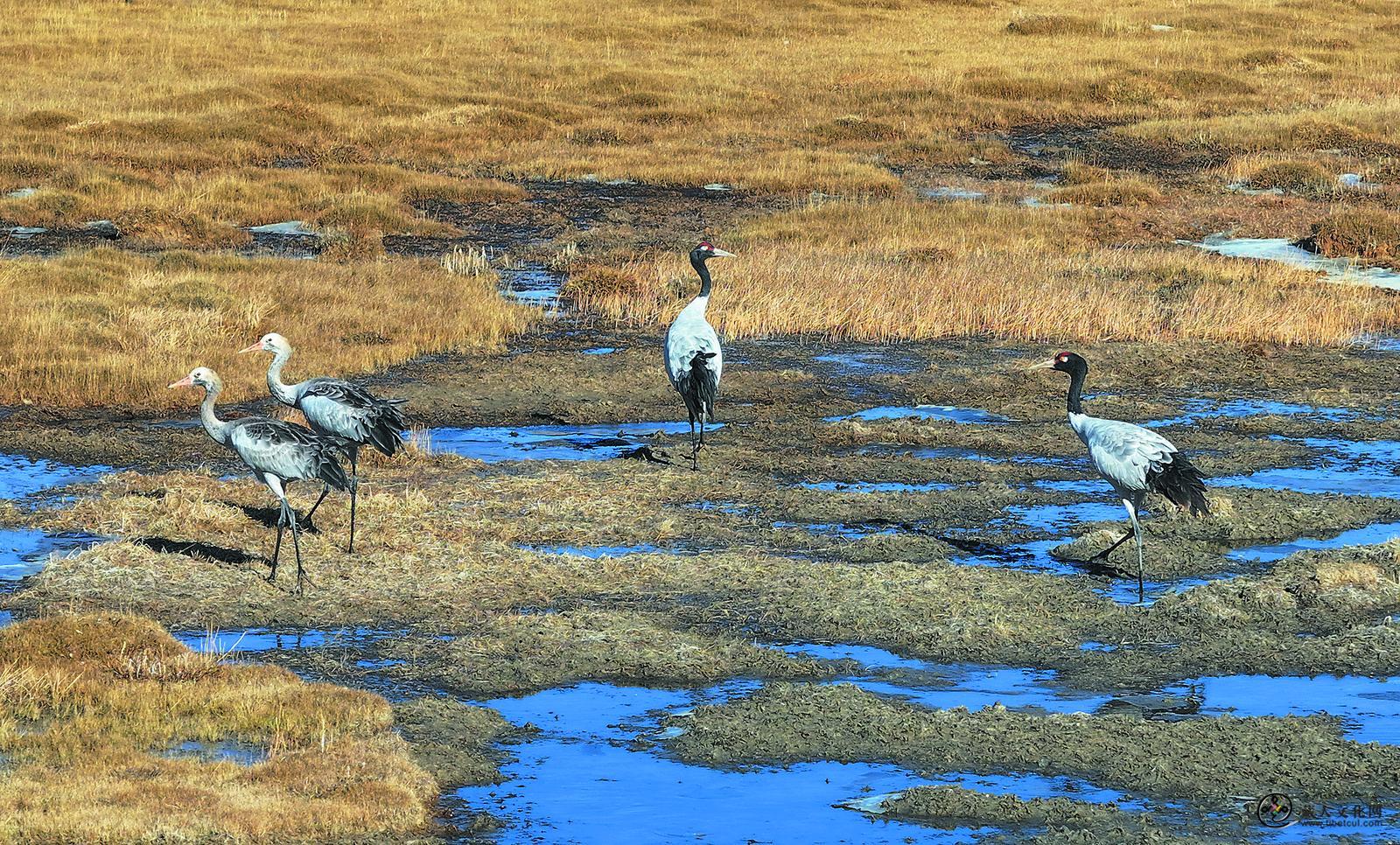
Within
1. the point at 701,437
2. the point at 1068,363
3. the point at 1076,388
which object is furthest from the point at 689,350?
the point at 1076,388

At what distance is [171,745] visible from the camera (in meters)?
9.66

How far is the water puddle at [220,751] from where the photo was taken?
945cm

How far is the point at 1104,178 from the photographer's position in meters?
40.3

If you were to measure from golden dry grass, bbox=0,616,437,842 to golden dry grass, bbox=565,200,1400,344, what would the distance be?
14400mm

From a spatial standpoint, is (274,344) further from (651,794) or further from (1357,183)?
(1357,183)

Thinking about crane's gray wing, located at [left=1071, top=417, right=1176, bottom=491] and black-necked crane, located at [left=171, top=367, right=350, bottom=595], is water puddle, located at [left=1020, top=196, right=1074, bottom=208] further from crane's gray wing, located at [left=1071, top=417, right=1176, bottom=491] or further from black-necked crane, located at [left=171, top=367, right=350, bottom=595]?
black-necked crane, located at [left=171, top=367, right=350, bottom=595]

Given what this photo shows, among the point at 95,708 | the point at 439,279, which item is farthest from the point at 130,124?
the point at 95,708

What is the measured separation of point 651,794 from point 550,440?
380 inches

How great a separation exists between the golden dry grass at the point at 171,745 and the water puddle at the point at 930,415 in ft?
33.3

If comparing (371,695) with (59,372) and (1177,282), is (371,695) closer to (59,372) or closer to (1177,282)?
(59,372)

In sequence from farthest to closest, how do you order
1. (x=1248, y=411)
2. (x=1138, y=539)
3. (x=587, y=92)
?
(x=587, y=92) → (x=1248, y=411) → (x=1138, y=539)

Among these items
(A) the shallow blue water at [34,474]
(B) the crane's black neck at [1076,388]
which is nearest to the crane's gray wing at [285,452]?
(A) the shallow blue water at [34,474]

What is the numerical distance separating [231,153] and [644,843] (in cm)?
3377

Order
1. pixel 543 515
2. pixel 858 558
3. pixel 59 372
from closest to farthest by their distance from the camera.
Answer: pixel 858 558 → pixel 543 515 → pixel 59 372
